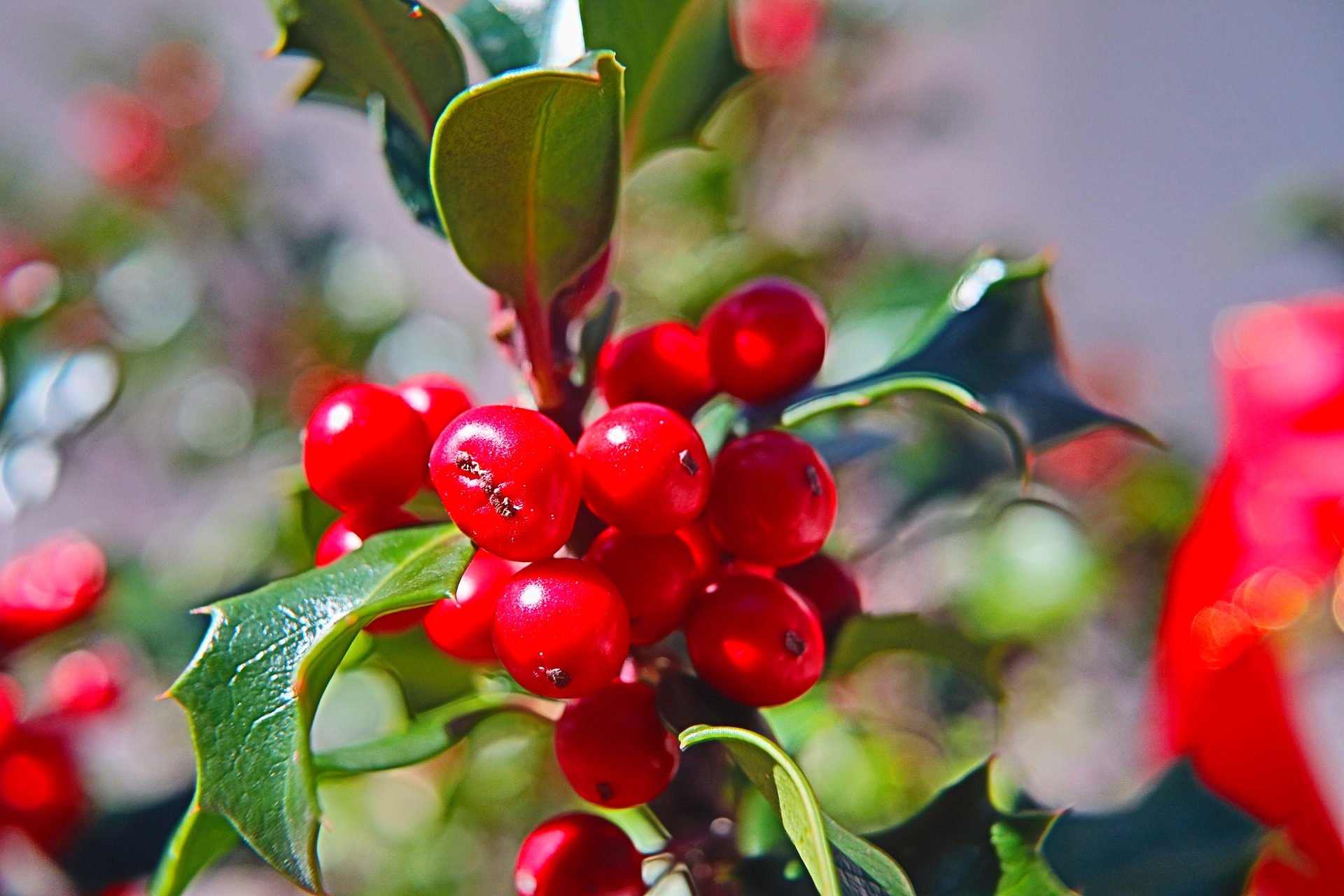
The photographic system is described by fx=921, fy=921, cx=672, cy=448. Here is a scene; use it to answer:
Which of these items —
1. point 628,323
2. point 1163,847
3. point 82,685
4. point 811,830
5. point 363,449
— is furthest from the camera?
point 628,323

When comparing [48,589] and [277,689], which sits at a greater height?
[277,689]

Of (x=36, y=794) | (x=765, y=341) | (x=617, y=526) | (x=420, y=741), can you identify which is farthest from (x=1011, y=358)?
(x=36, y=794)

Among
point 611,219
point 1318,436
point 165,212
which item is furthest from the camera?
point 165,212

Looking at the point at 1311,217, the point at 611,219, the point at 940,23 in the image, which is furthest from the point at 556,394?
the point at 940,23

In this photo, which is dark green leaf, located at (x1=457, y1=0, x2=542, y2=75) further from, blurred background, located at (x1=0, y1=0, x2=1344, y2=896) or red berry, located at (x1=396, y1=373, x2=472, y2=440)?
red berry, located at (x1=396, y1=373, x2=472, y2=440)

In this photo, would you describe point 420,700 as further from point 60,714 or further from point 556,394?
point 60,714

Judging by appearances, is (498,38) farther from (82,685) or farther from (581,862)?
(82,685)
